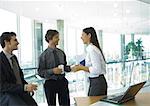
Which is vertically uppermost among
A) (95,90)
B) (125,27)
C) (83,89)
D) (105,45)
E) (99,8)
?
(99,8)

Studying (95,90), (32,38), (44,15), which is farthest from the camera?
(44,15)

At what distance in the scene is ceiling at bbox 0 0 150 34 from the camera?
465cm

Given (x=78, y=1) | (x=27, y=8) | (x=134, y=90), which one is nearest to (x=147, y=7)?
(x=78, y=1)

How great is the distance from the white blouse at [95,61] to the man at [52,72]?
465 mm

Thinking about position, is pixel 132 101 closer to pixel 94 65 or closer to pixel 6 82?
pixel 94 65

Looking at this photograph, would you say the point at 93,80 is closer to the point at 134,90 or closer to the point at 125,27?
the point at 134,90

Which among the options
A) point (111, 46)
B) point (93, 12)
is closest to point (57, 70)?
point (93, 12)

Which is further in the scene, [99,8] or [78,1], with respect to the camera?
[99,8]

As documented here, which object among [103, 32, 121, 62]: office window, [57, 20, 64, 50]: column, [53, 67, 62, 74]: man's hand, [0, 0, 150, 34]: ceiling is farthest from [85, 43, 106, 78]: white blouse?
[103, 32, 121, 62]: office window

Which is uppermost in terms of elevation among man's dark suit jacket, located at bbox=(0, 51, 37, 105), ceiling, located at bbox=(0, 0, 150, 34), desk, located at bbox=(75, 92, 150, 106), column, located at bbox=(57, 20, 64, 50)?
ceiling, located at bbox=(0, 0, 150, 34)

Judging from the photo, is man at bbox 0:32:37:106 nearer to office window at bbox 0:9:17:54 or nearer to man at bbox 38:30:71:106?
man at bbox 38:30:71:106

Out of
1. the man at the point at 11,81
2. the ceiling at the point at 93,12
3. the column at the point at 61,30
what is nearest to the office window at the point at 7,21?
the ceiling at the point at 93,12

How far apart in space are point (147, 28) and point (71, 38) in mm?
2719

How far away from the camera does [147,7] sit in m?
6.78
